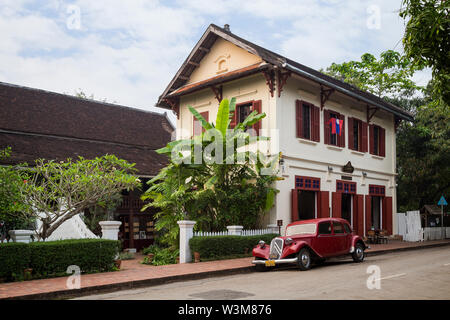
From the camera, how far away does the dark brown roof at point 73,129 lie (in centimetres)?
2057

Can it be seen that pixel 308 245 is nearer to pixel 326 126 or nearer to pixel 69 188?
pixel 69 188

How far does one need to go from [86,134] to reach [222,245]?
38.7 feet

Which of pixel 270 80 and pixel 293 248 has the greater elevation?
pixel 270 80

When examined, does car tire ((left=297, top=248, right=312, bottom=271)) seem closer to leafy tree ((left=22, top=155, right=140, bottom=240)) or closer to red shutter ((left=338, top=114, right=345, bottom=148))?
leafy tree ((left=22, top=155, right=140, bottom=240))

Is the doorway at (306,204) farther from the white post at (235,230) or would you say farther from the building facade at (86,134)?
the building facade at (86,134)

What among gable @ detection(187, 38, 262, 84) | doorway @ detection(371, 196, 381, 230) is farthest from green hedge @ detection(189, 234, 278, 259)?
doorway @ detection(371, 196, 381, 230)

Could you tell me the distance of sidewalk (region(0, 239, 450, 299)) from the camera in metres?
9.54

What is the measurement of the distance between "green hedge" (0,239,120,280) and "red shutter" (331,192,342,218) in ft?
36.7

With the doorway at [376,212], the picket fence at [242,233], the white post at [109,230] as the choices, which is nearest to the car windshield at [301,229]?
the picket fence at [242,233]

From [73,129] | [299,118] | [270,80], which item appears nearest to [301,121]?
[299,118]

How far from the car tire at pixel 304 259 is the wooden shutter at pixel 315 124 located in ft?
26.0

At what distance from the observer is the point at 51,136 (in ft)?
73.6

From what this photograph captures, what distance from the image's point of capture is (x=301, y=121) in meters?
19.4
